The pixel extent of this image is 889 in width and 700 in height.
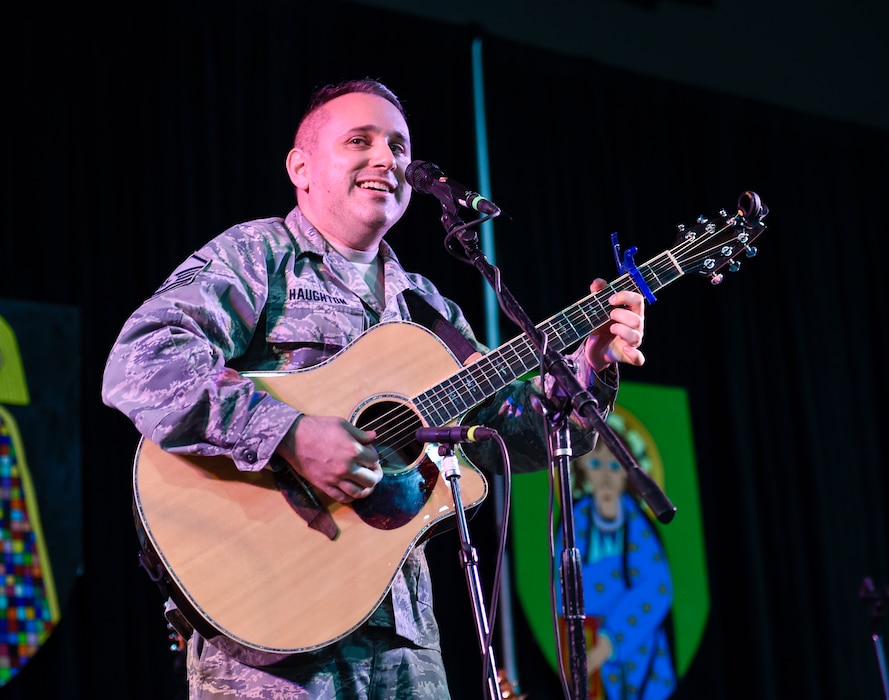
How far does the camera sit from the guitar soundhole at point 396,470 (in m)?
2.35

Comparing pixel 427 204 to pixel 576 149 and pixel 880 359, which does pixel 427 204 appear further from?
pixel 880 359

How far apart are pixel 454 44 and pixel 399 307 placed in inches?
127

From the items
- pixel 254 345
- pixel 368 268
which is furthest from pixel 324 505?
pixel 368 268

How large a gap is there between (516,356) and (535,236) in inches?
125

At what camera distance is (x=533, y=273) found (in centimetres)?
562

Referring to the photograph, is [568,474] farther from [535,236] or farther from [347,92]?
[535,236]

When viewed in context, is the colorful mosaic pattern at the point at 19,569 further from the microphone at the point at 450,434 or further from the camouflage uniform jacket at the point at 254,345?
the microphone at the point at 450,434

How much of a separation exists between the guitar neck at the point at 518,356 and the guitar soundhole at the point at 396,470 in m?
0.07

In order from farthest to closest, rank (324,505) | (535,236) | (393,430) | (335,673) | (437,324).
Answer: (535,236) → (437,324) → (393,430) → (324,505) → (335,673)

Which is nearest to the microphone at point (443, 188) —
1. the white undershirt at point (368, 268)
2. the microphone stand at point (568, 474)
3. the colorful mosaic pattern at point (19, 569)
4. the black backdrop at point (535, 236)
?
the microphone stand at point (568, 474)

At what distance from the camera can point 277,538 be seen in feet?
7.50

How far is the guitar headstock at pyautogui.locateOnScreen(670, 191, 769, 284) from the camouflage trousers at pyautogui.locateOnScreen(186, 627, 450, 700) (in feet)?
3.80

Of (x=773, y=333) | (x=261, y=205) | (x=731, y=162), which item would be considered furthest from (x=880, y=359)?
(x=261, y=205)

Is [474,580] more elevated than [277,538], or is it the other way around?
[277,538]
